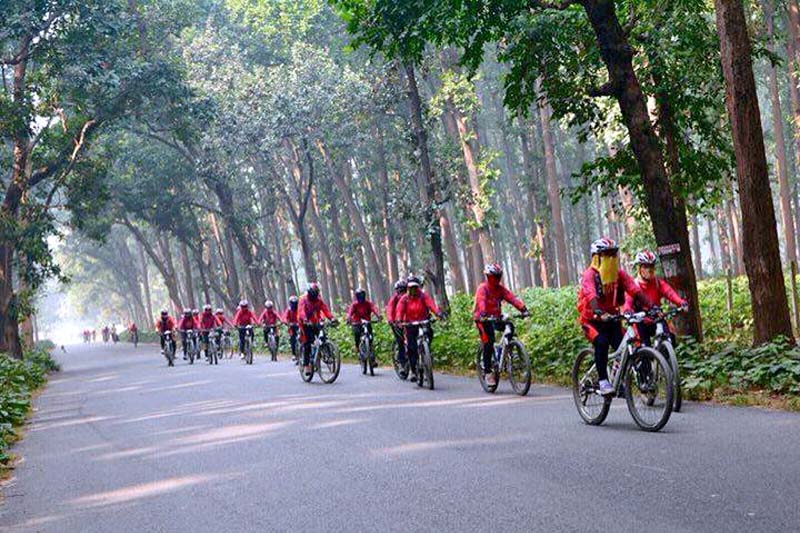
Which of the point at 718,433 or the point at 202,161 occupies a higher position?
the point at 202,161

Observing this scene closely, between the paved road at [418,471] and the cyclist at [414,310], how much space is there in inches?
87.4

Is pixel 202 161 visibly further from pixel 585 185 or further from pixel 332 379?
pixel 585 185

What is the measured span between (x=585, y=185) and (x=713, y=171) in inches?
78.5

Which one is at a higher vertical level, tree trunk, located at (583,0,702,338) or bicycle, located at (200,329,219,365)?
tree trunk, located at (583,0,702,338)

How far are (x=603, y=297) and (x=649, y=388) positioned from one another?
1.26 metres

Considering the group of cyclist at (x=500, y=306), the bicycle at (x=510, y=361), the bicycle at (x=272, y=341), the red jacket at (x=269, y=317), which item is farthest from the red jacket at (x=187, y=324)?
the bicycle at (x=510, y=361)

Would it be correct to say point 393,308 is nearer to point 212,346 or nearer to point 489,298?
point 489,298

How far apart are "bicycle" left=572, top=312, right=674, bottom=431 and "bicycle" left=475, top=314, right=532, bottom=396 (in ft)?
10.1

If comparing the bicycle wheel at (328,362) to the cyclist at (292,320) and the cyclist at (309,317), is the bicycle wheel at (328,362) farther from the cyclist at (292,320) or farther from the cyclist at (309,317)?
the cyclist at (292,320)

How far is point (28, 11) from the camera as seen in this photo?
88.2ft

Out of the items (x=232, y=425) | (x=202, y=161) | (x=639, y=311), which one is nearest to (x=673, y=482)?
(x=639, y=311)

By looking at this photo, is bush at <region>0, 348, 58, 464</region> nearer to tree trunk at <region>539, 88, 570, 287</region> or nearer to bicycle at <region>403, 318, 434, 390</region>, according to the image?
bicycle at <region>403, 318, 434, 390</region>

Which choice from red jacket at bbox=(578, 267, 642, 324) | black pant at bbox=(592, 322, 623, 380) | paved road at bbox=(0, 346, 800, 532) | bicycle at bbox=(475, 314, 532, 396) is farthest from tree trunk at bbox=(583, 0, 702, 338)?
black pant at bbox=(592, 322, 623, 380)

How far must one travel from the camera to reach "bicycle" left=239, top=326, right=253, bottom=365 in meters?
30.0
